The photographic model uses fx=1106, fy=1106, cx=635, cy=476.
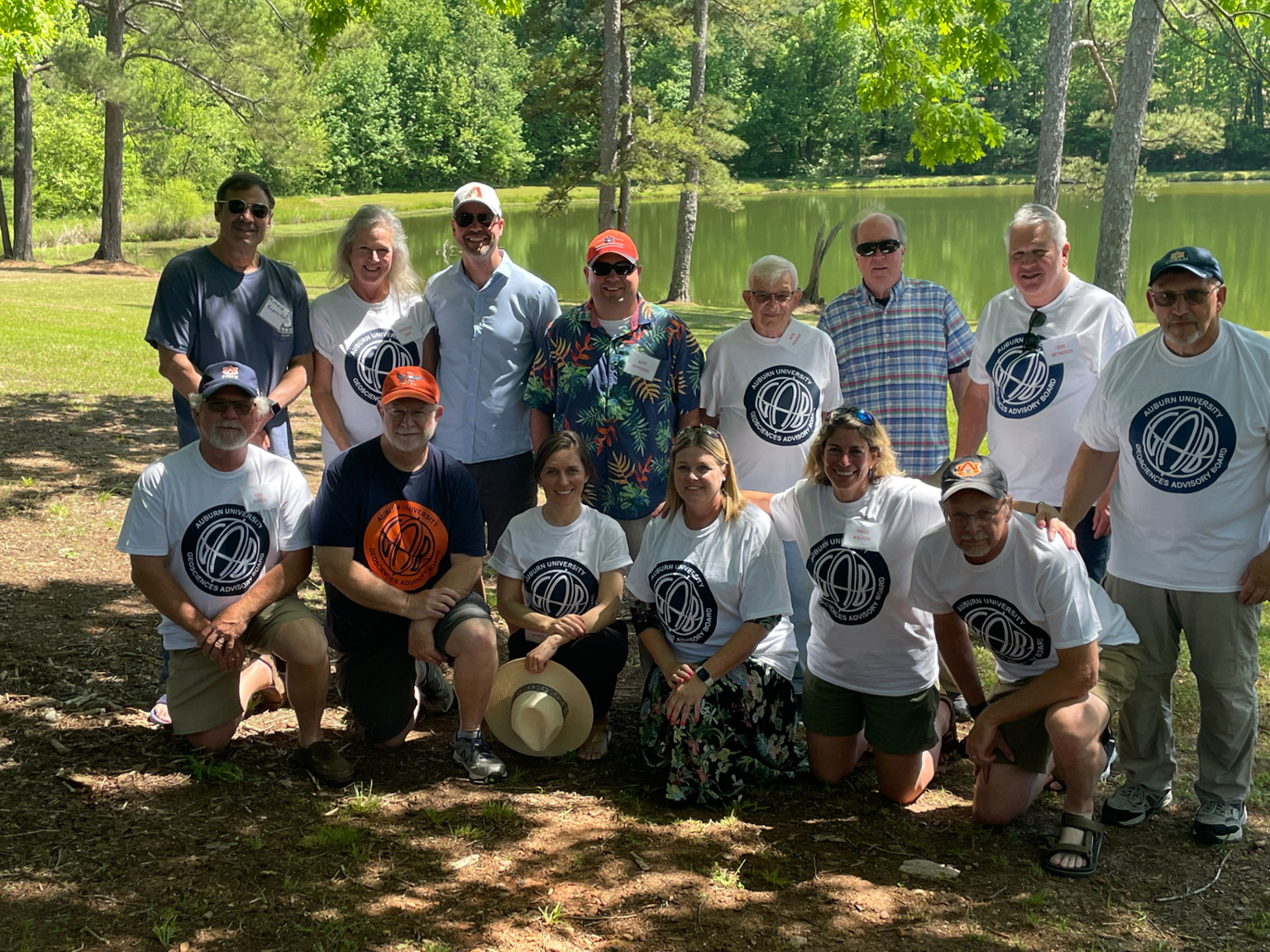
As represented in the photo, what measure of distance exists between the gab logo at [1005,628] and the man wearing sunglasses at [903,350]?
1.08 metres

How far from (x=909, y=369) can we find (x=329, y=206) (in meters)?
45.1

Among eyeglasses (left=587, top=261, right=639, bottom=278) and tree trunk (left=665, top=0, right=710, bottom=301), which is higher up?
tree trunk (left=665, top=0, right=710, bottom=301)

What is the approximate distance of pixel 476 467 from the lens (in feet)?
16.6

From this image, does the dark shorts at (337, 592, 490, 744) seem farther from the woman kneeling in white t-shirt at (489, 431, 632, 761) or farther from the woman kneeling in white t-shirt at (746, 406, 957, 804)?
the woman kneeling in white t-shirt at (746, 406, 957, 804)

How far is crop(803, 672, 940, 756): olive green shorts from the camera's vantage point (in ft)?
13.8

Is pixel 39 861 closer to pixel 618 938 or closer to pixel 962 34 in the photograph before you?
pixel 618 938

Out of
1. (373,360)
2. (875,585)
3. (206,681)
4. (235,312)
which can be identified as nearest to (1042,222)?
(875,585)

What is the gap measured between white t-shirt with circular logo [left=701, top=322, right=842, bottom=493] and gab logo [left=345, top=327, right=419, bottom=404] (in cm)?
137

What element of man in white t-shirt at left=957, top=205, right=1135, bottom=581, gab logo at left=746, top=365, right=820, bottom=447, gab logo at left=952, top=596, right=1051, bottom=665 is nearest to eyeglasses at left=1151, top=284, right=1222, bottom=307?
man in white t-shirt at left=957, top=205, right=1135, bottom=581

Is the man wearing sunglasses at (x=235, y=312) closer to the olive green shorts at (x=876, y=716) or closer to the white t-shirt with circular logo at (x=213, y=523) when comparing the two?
the white t-shirt with circular logo at (x=213, y=523)

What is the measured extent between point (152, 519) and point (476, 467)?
1.45m

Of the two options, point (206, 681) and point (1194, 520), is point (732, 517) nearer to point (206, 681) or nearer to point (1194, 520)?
point (1194, 520)

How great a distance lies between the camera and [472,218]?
486 centimetres

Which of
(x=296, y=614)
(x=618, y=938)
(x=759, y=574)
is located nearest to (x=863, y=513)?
(x=759, y=574)
